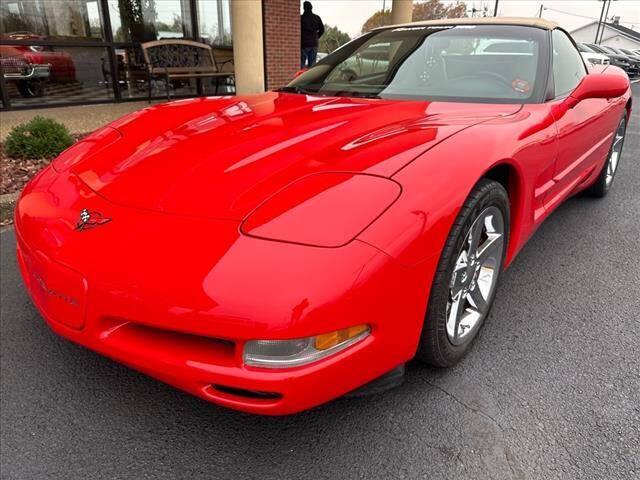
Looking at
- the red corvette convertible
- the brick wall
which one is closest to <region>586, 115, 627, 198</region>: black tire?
the red corvette convertible

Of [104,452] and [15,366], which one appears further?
[15,366]

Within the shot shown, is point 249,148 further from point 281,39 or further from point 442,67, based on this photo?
point 281,39

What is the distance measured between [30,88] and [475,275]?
26.4 ft

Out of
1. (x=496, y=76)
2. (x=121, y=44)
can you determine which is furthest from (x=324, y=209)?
(x=121, y=44)

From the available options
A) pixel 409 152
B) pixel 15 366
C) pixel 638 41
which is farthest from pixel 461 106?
pixel 638 41

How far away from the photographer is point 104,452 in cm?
158

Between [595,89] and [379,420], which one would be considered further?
[595,89]

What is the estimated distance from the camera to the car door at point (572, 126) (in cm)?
244

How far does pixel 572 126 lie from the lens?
2.53m

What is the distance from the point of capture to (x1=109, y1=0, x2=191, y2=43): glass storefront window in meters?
8.20

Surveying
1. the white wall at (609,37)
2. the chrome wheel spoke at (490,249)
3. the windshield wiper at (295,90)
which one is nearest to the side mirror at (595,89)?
the chrome wheel spoke at (490,249)

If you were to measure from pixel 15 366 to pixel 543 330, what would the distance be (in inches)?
90.2

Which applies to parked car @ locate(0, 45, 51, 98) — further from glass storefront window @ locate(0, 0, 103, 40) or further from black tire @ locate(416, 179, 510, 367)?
black tire @ locate(416, 179, 510, 367)

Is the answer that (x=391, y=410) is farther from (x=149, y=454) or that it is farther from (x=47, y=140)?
(x=47, y=140)
